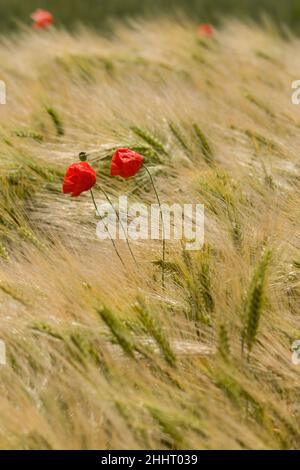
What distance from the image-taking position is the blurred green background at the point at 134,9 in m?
5.29

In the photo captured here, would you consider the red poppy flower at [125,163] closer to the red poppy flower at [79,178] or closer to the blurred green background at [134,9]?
the red poppy flower at [79,178]

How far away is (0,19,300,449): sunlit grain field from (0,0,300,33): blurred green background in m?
2.91

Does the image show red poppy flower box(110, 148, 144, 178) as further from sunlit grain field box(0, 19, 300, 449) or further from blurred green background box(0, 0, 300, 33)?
blurred green background box(0, 0, 300, 33)

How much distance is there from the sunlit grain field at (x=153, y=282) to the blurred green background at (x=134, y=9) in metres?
2.91

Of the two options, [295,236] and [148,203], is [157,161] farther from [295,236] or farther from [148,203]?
[295,236]

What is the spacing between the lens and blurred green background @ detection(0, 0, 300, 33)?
5.29 metres

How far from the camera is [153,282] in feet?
5.11

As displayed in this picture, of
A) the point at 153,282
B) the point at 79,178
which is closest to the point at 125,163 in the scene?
the point at 79,178

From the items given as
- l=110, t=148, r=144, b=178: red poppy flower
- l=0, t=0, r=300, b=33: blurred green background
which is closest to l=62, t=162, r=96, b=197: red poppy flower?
l=110, t=148, r=144, b=178: red poppy flower

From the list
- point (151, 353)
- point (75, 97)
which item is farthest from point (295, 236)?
point (75, 97)

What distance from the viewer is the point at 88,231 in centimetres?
181

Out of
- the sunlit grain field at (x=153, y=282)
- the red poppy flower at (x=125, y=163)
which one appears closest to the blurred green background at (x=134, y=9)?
the sunlit grain field at (x=153, y=282)
